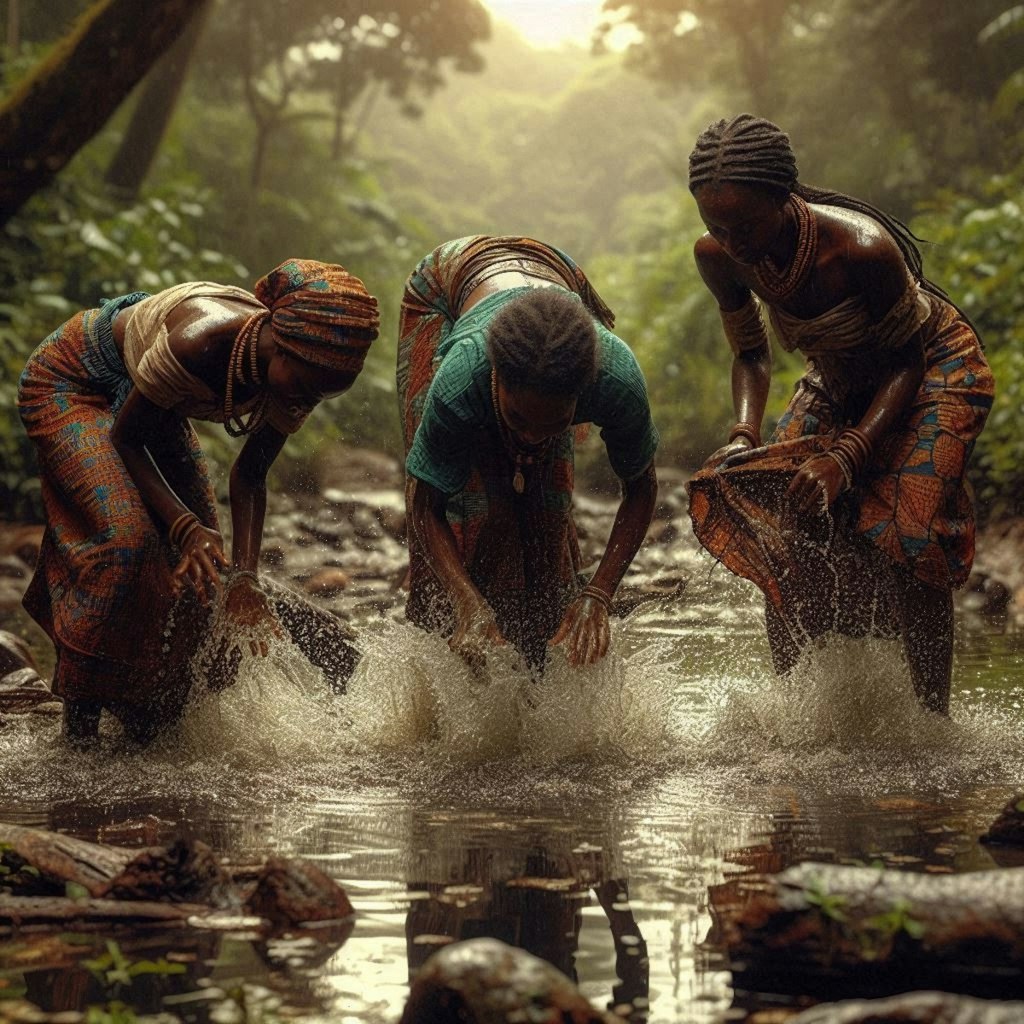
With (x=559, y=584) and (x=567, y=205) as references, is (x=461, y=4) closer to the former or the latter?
(x=559, y=584)

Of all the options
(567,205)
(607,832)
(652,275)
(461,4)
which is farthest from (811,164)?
(567,205)

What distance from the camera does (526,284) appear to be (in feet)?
17.1

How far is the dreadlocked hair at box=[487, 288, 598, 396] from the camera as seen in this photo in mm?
4406

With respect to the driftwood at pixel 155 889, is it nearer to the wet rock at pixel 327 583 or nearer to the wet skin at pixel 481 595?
the wet skin at pixel 481 595

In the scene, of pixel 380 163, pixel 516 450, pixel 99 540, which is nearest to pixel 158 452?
pixel 99 540

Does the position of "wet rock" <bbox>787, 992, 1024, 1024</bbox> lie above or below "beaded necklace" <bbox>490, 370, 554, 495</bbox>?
below

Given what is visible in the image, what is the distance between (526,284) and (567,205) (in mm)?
50690

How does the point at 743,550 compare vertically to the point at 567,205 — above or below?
below

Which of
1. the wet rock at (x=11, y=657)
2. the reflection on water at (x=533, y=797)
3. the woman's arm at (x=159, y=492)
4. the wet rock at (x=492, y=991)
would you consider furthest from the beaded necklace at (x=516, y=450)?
the wet rock at (x=11, y=657)

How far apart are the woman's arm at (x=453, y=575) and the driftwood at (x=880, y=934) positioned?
1.83 m

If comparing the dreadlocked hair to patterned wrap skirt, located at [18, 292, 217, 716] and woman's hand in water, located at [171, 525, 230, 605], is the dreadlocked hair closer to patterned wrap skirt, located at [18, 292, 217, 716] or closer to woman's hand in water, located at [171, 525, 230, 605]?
woman's hand in water, located at [171, 525, 230, 605]

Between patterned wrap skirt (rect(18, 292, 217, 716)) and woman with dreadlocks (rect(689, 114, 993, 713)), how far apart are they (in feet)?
6.07

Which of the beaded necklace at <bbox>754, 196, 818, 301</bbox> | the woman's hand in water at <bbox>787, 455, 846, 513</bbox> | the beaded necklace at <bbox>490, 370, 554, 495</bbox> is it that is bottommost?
the woman's hand in water at <bbox>787, 455, 846, 513</bbox>

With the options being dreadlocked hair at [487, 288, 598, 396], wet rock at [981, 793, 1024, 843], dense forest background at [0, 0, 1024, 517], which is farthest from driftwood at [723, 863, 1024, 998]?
dense forest background at [0, 0, 1024, 517]
